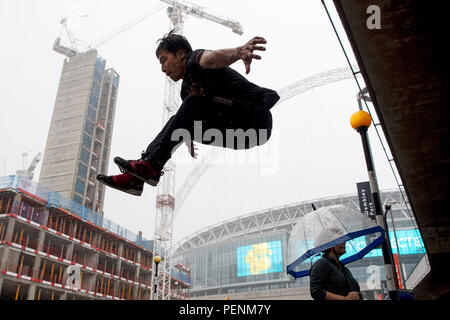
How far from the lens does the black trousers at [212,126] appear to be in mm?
2559

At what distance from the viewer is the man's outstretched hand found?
2.09 metres

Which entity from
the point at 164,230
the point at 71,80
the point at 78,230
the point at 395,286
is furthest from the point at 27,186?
the point at 71,80

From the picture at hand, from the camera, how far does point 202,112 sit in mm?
2604

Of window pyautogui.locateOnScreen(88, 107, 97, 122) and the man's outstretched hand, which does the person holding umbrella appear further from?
window pyautogui.locateOnScreen(88, 107, 97, 122)

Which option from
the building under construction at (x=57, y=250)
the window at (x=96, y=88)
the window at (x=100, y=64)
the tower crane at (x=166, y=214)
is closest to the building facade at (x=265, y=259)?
the tower crane at (x=166, y=214)

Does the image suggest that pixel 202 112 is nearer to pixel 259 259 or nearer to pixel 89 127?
pixel 89 127

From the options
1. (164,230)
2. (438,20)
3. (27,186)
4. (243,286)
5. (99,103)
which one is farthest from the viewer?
(243,286)

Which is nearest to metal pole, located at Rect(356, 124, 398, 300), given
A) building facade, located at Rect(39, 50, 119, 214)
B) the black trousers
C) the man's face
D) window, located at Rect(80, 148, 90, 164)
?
the black trousers

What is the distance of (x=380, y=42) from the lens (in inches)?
179

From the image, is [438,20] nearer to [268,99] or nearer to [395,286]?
[268,99]

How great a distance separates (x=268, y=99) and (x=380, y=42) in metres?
2.71

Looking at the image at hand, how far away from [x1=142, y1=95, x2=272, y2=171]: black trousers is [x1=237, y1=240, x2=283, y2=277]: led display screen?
68.3m
